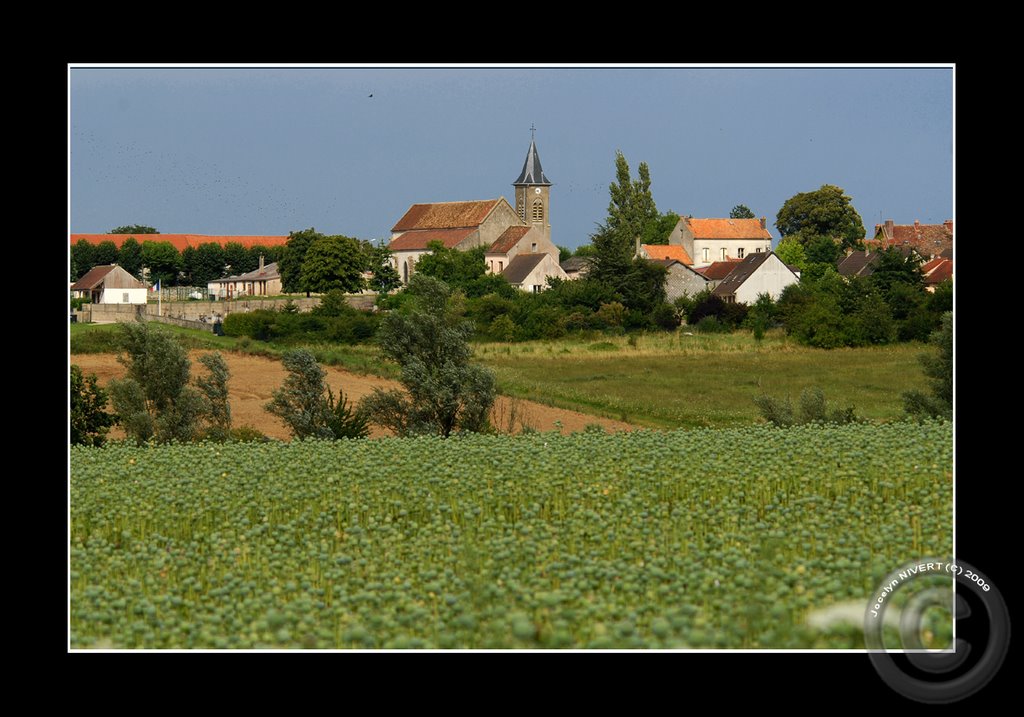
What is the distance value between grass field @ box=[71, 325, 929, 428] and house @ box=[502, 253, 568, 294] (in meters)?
19.4

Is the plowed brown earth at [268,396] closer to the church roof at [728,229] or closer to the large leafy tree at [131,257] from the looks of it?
the large leafy tree at [131,257]

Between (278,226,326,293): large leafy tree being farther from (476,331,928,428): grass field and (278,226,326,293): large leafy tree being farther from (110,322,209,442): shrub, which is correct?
(110,322,209,442): shrub

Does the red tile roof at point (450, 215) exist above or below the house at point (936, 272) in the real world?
above

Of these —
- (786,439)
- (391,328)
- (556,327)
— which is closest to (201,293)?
(556,327)

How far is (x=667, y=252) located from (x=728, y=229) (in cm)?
492

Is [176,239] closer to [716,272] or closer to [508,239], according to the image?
[716,272]

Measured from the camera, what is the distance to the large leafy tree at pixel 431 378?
18547mm

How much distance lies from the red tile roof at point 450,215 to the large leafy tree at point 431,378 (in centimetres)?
4885

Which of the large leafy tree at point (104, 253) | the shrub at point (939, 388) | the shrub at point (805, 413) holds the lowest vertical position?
the shrub at point (805, 413)

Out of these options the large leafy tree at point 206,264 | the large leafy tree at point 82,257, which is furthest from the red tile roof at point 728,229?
the large leafy tree at point 82,257

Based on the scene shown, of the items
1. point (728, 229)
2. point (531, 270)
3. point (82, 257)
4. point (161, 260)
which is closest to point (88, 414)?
point (82, 257)

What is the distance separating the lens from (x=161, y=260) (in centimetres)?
4088

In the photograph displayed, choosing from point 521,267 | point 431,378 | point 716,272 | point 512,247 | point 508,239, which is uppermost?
point 508,239
